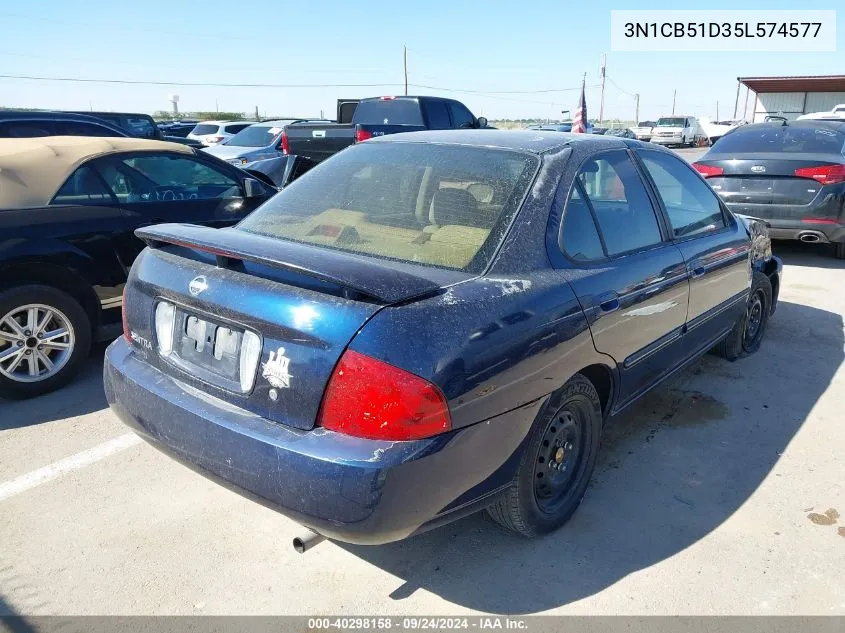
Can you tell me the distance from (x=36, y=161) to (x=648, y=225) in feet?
12.2

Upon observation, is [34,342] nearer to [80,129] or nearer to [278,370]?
[278,370]

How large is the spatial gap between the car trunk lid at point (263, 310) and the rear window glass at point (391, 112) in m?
9.31

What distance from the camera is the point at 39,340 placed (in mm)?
3971

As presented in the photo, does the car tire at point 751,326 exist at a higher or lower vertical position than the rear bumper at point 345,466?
lower

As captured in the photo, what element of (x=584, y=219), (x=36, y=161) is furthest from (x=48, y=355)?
(x=584, y=219)

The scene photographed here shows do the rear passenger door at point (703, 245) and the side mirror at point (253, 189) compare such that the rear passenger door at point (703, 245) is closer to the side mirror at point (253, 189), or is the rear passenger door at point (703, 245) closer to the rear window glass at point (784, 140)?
the side mirror at point (253, 189)

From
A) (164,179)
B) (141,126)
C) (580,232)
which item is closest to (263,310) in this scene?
(580,232)

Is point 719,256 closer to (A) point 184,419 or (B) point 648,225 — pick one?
(B) point 648,225

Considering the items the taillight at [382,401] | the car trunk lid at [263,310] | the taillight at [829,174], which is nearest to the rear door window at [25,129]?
the car trunk lid at [263,310]

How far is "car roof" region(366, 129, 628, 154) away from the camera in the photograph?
9.46ft

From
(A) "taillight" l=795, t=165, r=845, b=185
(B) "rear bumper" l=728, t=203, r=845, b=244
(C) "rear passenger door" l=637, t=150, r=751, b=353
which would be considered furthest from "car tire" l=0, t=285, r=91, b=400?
(A) "taillight" l=795, t=165, r=845, b=185

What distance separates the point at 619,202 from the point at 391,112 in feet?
30.0

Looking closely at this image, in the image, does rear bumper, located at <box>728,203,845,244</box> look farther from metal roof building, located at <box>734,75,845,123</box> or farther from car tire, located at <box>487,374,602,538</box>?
metal roof building, located at <box>734,75,845,123</box>

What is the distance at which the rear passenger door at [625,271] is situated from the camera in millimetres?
2684
